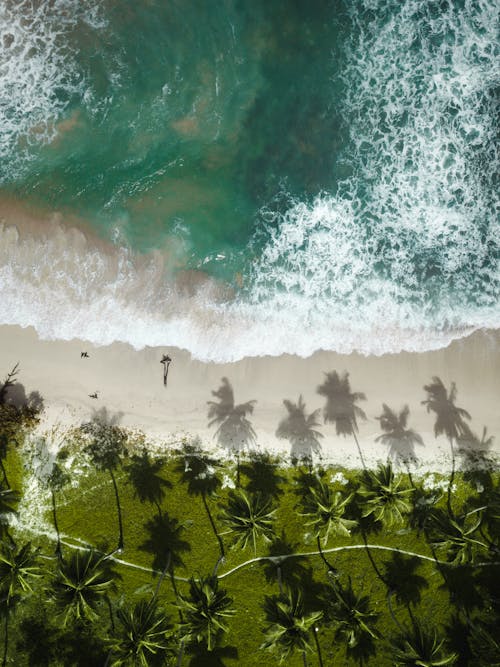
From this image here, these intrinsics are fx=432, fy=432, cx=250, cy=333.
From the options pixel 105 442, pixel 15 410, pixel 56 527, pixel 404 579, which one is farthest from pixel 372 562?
pixel 15 410

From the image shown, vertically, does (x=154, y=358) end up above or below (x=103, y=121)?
below

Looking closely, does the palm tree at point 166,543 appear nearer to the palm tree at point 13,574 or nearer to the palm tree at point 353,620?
the palm tree at point 13,574

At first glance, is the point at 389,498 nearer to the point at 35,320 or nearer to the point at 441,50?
the point at 35,320

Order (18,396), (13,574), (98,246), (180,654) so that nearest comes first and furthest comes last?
(13,574)
(180,654)
(18,396)
(98,246)

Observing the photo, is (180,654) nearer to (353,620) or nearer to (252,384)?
(353,620)

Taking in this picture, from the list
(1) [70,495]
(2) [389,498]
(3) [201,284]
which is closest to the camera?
(2) [389,498]

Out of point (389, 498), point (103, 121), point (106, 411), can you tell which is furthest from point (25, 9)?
point (389, 498)
